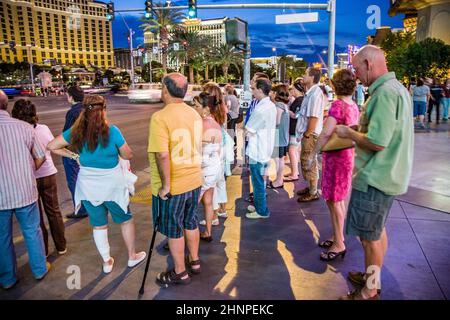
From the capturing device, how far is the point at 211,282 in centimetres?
347

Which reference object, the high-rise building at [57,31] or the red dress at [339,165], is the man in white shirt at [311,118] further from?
the high-rise building at [57,31]

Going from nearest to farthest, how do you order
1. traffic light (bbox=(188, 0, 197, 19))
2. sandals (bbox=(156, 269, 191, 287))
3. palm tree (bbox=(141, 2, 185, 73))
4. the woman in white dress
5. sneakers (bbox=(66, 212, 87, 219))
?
sandals (bbox=(156, 269, 191, 287)) < the woman in white dress < sneakers (bbox=(66, 212, 87, 219)) < traffic light (bbox=(188, 0, 197, 19)) < palm tree (bbox=(141, 2, 185, 73))

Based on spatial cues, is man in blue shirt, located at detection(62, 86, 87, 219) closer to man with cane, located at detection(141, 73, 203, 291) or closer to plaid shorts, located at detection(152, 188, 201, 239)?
man with cane, located at detection(141, 73, 203, 291)

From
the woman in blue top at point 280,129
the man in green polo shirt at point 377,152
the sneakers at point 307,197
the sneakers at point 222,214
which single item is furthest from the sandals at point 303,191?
the man in green polo shirt at point 377,152

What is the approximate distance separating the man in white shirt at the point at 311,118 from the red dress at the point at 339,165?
752mm

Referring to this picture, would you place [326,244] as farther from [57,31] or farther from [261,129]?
[57,31]

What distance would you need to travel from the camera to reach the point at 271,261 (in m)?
3.85

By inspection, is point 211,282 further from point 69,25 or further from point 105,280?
point 69,25

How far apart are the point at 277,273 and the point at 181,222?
3.74 ft

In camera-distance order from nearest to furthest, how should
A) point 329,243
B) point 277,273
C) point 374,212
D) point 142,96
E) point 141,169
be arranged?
point 374,212
point 277,273
point 329,243
point 141,169
point 142,96

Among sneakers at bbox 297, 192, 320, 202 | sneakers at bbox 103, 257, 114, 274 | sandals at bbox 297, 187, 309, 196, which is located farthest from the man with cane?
sandals at bbox 297, 187, 309, 196

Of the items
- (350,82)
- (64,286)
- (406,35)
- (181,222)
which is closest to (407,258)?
(350,82)

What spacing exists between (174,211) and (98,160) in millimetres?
900

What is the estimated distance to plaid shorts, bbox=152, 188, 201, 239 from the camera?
129 inches
